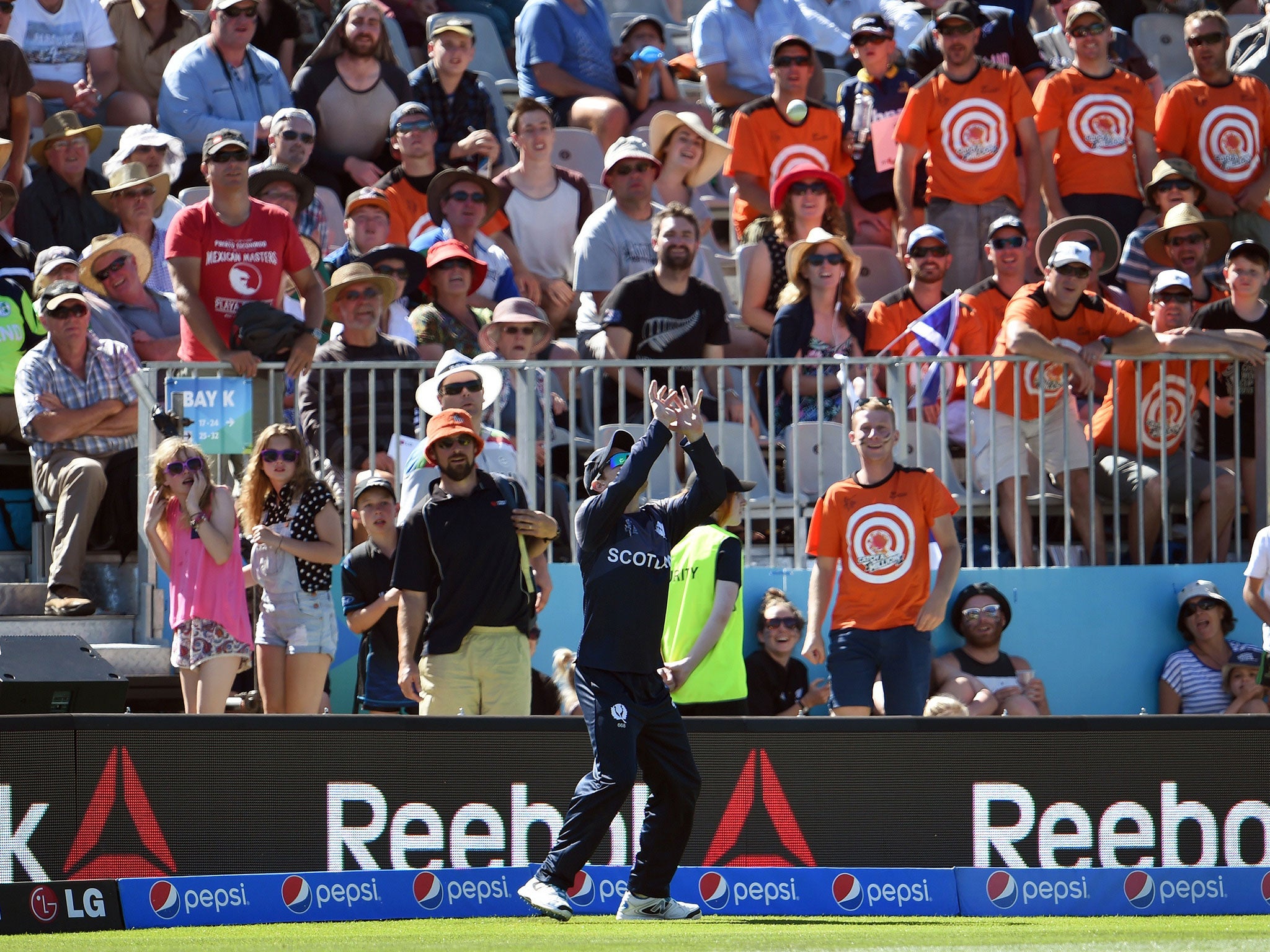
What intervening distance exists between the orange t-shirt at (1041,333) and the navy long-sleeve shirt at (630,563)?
3.84m

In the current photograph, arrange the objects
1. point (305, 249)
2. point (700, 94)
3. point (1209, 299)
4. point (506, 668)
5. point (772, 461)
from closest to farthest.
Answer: point (506, 668) < point (772, 461) < point (305, 249) < point (1209, 299) < point (700, 94)

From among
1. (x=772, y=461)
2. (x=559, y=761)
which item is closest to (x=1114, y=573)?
(x=772, y=461)

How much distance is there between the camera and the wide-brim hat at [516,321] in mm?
10820

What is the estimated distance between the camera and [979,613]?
10.2 meters

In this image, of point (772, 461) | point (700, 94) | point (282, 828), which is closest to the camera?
point (282, 828)

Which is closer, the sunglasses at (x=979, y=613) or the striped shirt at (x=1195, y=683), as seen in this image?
the sunglasses at (x=979, y=613)

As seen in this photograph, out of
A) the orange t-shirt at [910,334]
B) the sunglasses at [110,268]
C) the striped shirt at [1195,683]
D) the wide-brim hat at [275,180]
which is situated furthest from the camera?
the wide-brim hat at [275,180]

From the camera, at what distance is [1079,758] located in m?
8.12

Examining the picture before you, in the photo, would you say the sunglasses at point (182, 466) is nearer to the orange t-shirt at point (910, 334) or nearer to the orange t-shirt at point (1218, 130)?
the orange t-shirt at point (910, 334)

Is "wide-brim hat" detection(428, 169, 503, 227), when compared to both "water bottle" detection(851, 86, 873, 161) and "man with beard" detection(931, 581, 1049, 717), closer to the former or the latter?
"water bottle" detection(851, 86, 873, 161)

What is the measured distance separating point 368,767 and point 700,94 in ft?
30.1

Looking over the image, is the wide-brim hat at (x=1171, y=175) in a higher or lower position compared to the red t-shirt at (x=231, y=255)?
higher

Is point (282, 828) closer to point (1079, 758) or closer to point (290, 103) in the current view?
point (1079, 758)

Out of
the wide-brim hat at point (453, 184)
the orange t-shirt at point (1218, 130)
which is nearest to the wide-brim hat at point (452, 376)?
the wide-brim hat at point (453, 184)
